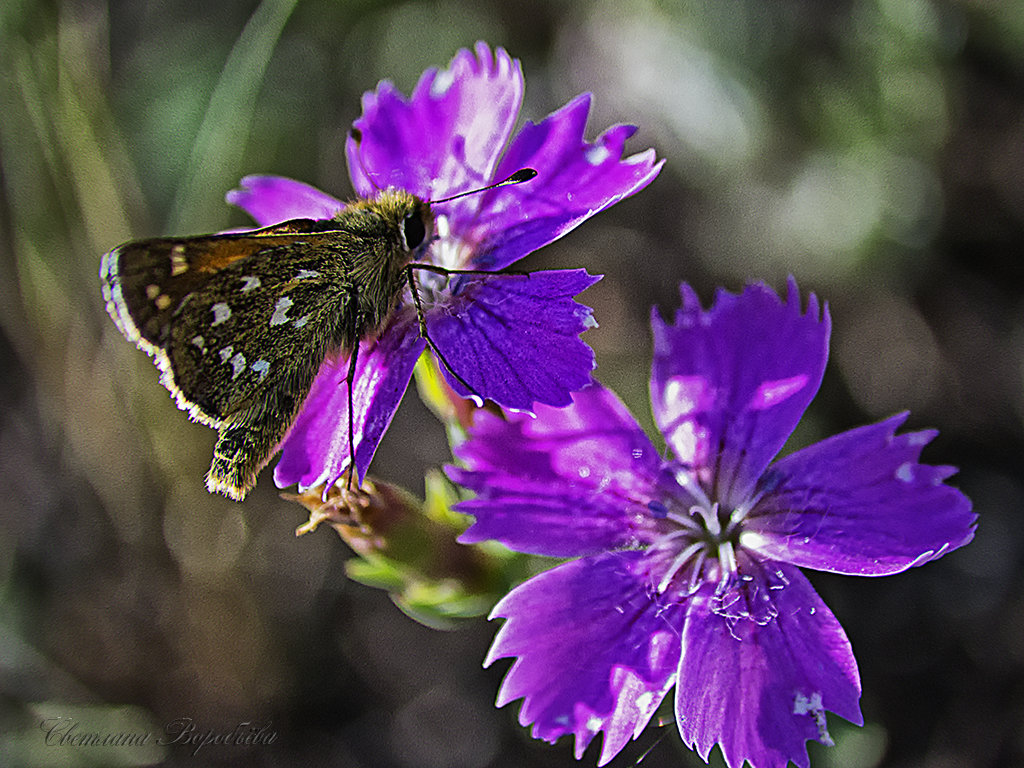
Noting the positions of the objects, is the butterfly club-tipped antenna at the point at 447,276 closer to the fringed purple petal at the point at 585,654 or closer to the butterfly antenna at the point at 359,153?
the butterfly antenna at the point at 359,153

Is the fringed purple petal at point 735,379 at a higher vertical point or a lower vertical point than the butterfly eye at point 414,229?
lower

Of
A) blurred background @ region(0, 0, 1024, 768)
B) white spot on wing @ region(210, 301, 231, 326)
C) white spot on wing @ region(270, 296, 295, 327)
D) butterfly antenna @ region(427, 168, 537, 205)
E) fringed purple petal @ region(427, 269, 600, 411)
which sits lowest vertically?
blurred background @ region(0, 0, 1024, 768)

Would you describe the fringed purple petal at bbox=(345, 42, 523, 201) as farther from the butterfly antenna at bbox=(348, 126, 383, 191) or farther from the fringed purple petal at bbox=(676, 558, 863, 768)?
the fringed purple petal at bbox=(676, 558, 863, 768)

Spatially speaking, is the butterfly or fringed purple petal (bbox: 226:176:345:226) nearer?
the butterfly

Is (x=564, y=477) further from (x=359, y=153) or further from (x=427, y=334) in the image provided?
(x=359, y=153)

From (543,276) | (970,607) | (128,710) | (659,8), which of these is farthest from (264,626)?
(659,8)

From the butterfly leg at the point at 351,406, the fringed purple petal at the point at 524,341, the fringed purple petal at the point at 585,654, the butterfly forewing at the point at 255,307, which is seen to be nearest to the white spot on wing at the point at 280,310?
the butterfly forewing at the point at 255,307

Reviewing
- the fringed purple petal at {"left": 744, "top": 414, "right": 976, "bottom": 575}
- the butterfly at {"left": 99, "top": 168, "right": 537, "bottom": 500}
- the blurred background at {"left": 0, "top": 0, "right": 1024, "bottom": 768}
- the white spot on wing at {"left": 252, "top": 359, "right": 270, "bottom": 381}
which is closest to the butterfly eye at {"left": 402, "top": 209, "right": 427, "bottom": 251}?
the butterfly at {"left": 99, "top": 168, "right": 537, "bottom": 500}
